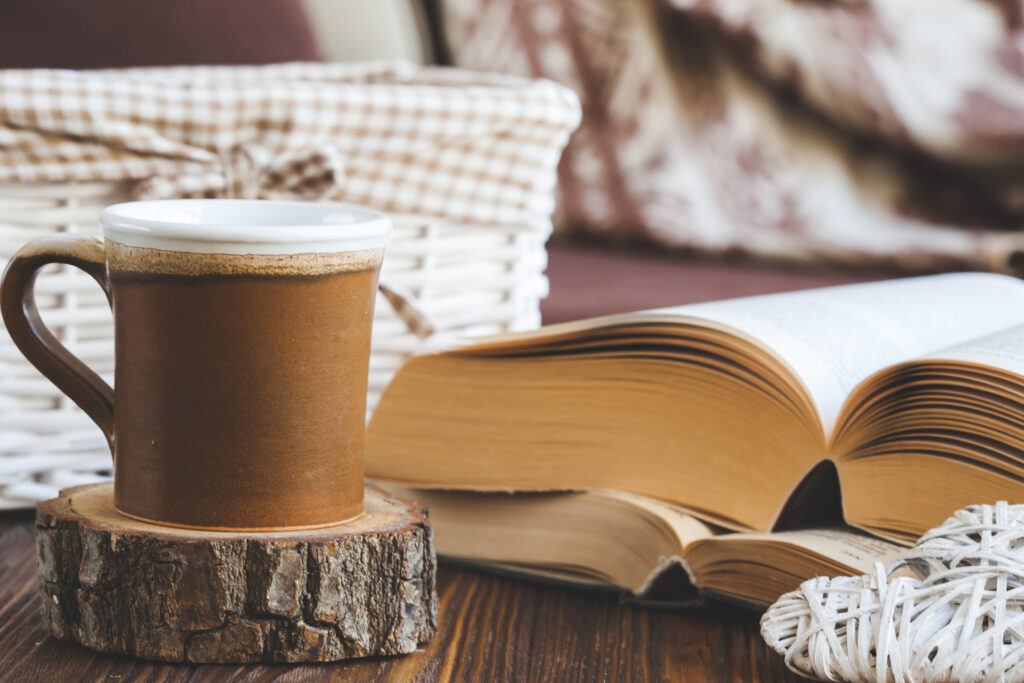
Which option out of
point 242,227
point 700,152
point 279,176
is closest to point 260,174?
point 279,176

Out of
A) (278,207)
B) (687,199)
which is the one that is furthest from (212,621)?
(687,199)

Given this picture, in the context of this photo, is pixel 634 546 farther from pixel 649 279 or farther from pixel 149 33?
pixel 149 33

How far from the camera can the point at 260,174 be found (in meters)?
0.79

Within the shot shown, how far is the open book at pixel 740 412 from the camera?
60 cm

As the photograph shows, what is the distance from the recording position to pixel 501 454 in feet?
2.34

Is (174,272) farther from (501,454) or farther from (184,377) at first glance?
(501,454)

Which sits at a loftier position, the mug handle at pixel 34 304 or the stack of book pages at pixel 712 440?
the mug handle at pixel 34 304

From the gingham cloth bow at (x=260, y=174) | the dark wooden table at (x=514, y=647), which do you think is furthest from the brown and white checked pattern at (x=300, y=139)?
the dark wooden table at (x=514, y=647)

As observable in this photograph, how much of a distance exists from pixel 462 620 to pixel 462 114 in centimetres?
39

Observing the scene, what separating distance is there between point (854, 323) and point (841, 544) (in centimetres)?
17

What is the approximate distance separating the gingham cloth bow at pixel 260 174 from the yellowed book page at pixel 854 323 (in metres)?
0.27

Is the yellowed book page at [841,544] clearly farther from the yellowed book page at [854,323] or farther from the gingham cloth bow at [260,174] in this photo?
the gingham cloth bow at [260,174]

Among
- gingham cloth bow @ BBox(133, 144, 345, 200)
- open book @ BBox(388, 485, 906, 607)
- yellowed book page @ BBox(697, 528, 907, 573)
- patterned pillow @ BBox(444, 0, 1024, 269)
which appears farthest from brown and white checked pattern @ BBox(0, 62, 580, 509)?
patterned pillow @ BBox(444, 0, 1024, 269)

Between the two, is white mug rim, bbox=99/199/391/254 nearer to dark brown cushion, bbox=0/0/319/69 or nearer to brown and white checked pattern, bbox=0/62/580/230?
brown and white checked pattern, bbox=0/62/580/230
